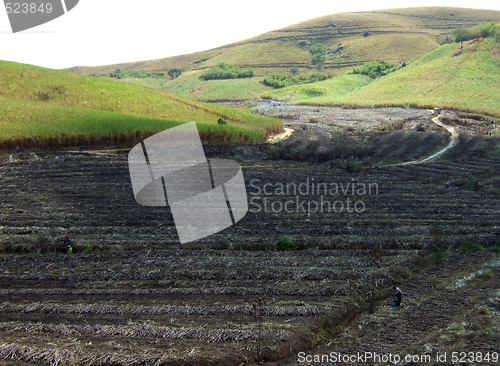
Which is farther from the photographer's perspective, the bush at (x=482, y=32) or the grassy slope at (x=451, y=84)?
the bush at (x=482, y=32)

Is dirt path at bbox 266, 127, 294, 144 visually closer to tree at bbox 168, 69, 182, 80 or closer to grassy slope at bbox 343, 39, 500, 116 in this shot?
grassy slope at bbox 343, 39, 500, 116

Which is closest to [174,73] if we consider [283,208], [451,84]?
[451,84]

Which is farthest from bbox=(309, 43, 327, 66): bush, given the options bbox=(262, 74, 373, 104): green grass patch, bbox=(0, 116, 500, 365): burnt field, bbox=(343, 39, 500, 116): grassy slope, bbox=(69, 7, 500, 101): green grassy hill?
bbox=(0, 116, 500, 365): burnt field

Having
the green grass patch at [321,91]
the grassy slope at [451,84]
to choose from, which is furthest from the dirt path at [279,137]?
the green grass patch at [321,91]

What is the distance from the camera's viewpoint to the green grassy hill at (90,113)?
2908 centimetres

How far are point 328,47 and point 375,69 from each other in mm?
37953

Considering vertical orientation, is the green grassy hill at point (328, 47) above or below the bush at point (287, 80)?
above

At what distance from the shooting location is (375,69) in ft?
334

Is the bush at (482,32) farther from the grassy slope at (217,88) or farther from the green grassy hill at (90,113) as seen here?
the green grassy hill at (90,113)

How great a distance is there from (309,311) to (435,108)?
4764 centimetres

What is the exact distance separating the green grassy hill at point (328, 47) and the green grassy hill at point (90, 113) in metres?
48.6

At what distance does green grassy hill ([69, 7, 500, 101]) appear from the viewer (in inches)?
4258

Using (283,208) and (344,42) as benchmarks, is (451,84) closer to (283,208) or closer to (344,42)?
(283,208)

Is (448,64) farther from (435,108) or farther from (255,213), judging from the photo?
(255,213)
